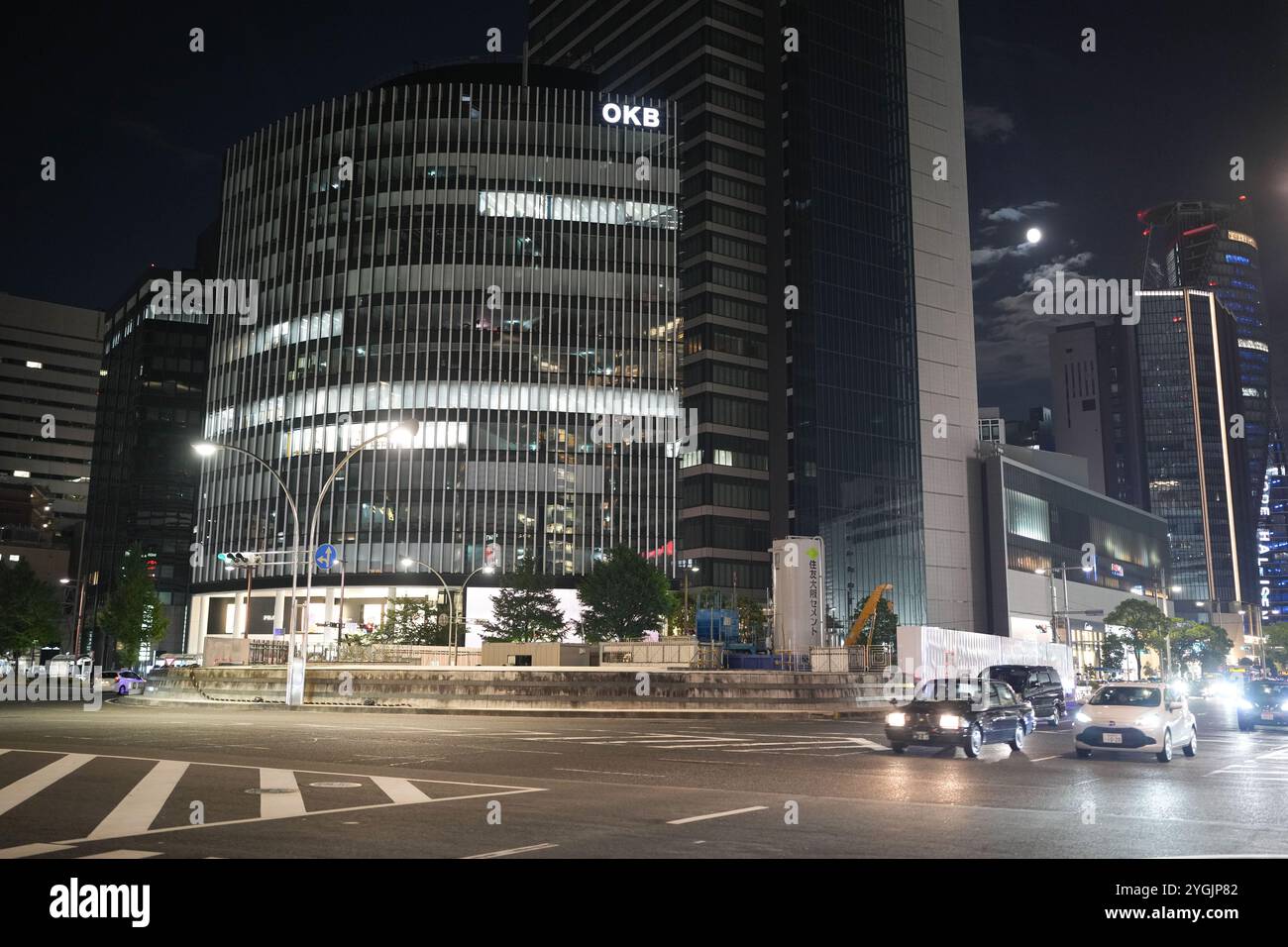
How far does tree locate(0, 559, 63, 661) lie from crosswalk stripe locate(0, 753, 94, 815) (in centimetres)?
7708

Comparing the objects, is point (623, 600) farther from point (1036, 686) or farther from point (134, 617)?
point (134, 617)

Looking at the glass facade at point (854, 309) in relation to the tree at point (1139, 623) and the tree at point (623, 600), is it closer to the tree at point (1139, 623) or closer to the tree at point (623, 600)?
the tree at point (1139, 623)

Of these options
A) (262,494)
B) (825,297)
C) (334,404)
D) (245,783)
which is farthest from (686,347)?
(245,783)

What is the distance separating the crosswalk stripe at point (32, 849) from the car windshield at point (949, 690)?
17.1 metres

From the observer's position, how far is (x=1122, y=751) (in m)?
20.8

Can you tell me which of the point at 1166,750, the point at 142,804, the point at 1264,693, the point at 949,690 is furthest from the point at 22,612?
the point at 1166,750

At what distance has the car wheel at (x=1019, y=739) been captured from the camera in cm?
2256

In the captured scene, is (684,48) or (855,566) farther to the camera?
(684,48)

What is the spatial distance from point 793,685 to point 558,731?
44.9 feet

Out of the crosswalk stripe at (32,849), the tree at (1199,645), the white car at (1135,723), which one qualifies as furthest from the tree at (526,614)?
the tree at (1199,645)

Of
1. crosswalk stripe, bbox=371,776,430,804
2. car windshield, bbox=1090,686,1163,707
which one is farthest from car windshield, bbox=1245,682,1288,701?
crosswalk stripe, bbox=371,776,430,804

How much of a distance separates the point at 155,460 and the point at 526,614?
87361 millimetres
